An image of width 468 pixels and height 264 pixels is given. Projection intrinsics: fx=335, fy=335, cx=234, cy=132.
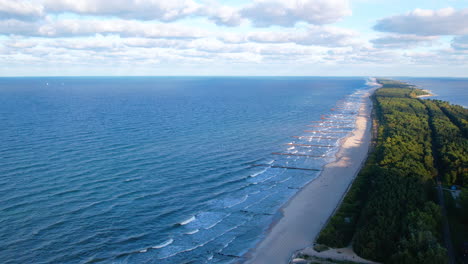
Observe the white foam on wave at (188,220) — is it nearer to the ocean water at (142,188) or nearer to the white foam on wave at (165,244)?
the ocean water at (142,188)

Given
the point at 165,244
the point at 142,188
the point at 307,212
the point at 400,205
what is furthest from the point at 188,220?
the point at 400,205

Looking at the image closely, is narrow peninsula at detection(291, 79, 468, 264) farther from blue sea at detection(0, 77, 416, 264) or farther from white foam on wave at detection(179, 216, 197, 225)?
white foam on wave at detection(179, 216, 197, 225)

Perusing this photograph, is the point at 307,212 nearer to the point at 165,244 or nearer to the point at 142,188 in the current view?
the point at 165,244

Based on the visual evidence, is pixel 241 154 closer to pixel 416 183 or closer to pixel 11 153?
pixel 416 183

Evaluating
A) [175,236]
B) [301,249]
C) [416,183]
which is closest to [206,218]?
[175,236]

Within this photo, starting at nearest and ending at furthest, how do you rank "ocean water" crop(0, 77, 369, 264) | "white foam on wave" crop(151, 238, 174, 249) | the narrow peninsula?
the narrow peninsula, "ocean water" crop(0, 77, 369, 264), "white foam on wave" crop(151, 238, 174, 249)

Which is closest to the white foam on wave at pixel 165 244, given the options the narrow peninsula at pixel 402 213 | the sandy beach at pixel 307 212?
the sandy beach at pixel 307 212

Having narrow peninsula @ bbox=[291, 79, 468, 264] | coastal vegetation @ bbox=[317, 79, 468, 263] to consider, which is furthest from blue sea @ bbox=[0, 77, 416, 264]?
coastal vegetation @ bbox=[317, 79, 468, 263]

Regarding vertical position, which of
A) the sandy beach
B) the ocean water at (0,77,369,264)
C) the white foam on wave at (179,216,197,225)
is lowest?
the sandy beach
